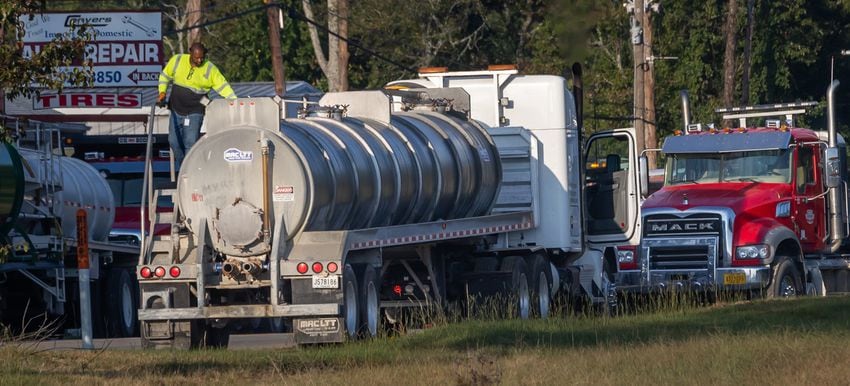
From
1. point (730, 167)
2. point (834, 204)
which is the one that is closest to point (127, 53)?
point (730, 167)

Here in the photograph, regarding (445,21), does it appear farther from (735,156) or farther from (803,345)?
(803,345)

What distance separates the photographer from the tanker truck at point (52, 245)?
19625 millimetres

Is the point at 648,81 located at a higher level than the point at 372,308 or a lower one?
higher

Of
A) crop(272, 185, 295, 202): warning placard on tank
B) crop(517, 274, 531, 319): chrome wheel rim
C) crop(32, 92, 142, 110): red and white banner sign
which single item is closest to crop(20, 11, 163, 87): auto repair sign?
crop(32, 92, 142, 110): red and white banner sign

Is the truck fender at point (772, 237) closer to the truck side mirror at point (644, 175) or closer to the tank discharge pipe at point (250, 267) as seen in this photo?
the truck side mirror at point (644, 175)

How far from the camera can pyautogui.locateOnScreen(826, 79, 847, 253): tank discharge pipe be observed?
23.5m

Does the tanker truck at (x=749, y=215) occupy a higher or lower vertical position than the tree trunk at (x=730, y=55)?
lower

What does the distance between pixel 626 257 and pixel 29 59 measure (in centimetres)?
1234

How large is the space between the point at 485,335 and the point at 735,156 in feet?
31.1

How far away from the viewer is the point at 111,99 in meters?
36.5

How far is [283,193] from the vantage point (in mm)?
15227

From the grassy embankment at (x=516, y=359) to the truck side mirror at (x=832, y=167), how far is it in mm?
6627

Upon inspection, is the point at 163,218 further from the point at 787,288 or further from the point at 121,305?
the point at 787,288

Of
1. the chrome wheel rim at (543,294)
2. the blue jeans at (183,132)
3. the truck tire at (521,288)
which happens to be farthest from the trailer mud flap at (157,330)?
the chrome wheel rim at (543,294)
